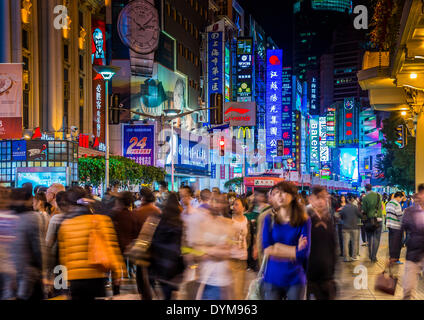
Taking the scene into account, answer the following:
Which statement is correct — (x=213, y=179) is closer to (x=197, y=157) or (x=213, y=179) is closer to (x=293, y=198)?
(x=197, y=157)

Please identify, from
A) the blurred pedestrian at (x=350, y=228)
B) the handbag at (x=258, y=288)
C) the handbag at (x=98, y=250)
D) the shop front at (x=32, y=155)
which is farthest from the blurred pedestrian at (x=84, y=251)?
the shop front at (x=32, y=155)

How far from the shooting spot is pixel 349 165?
15688 centimetres

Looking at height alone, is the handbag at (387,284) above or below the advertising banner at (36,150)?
below

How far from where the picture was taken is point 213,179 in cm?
7775

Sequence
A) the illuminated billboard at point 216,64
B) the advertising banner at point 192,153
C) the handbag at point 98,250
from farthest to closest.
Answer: the illuminated billboard at point 216,64, the advertising banner at point 192,153, the handbag at point 98,250

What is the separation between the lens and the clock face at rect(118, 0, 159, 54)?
5050 centimetres

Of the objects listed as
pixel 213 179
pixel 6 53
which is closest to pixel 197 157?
pixel 213 179

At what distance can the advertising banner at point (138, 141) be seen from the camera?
53.4m

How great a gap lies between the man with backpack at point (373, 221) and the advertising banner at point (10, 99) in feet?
46.9

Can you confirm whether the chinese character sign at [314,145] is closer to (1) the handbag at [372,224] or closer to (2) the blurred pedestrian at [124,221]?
(1) the handbag at [372,224]

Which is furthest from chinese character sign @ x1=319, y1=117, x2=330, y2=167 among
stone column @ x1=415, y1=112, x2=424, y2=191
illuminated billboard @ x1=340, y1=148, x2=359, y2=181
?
stone column @ x1=415, y1=112, x2=424, y2=191

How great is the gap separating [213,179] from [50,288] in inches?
2680

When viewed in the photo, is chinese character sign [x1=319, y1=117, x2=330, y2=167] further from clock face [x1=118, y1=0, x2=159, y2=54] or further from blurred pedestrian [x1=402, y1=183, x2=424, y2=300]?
blurred pedestrian [x1=402, y1=183, x2=424, y2=300]
